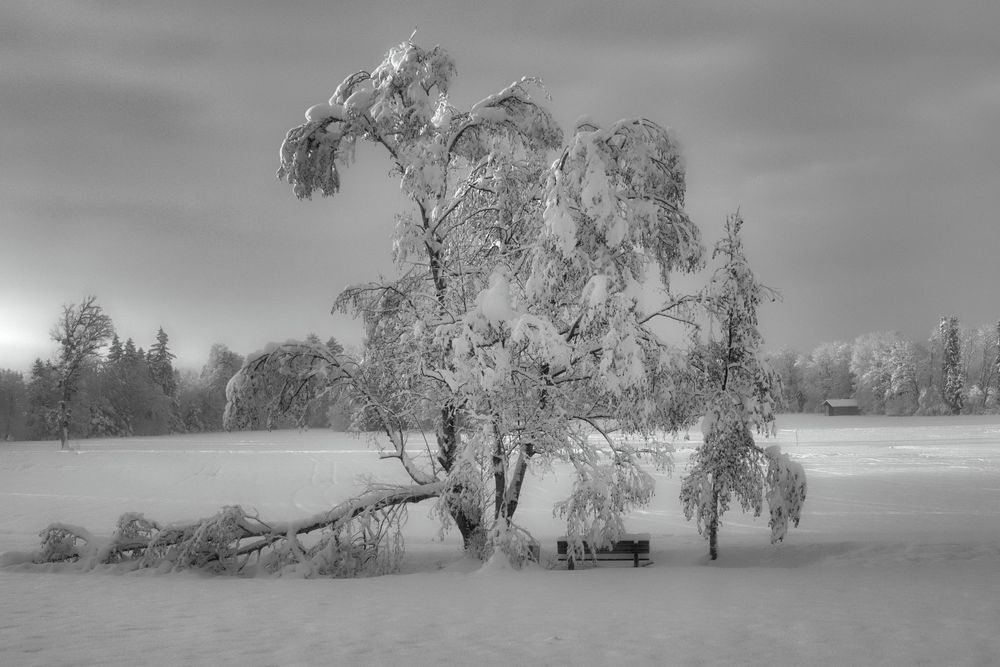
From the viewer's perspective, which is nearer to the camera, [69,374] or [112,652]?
[112,652]

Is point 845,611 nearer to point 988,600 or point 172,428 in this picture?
point 988,600

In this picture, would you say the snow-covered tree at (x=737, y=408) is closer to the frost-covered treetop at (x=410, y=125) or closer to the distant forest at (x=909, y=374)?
the frost-covered treetop at (x=410, y=125)

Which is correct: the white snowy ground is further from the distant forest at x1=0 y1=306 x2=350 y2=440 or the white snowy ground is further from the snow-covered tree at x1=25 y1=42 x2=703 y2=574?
the distant forest at x1=0 y1=306 x2=350 y2=440

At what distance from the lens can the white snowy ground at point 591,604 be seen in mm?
6316

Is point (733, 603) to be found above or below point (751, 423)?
below

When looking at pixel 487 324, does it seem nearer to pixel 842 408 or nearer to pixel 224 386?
pixel 224 386

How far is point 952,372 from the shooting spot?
8219cm

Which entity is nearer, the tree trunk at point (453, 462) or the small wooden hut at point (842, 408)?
the tree trunk at point (453, 462)

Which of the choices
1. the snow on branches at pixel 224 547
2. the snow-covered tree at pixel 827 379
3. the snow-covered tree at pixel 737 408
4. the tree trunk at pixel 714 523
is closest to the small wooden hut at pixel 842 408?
the snow-covered tree at pixel 827 379

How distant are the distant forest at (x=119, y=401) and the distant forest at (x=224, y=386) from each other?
10cm

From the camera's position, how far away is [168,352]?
268 feet

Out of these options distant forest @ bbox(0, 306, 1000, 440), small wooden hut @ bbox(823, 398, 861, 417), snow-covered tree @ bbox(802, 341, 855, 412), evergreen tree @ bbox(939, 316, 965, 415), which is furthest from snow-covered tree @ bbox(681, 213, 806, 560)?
snow-covered tree @ bbox(802, 341, 855, 412)

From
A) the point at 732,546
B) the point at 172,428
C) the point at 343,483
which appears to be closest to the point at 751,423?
the point at 732,546

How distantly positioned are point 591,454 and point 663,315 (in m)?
2.76
